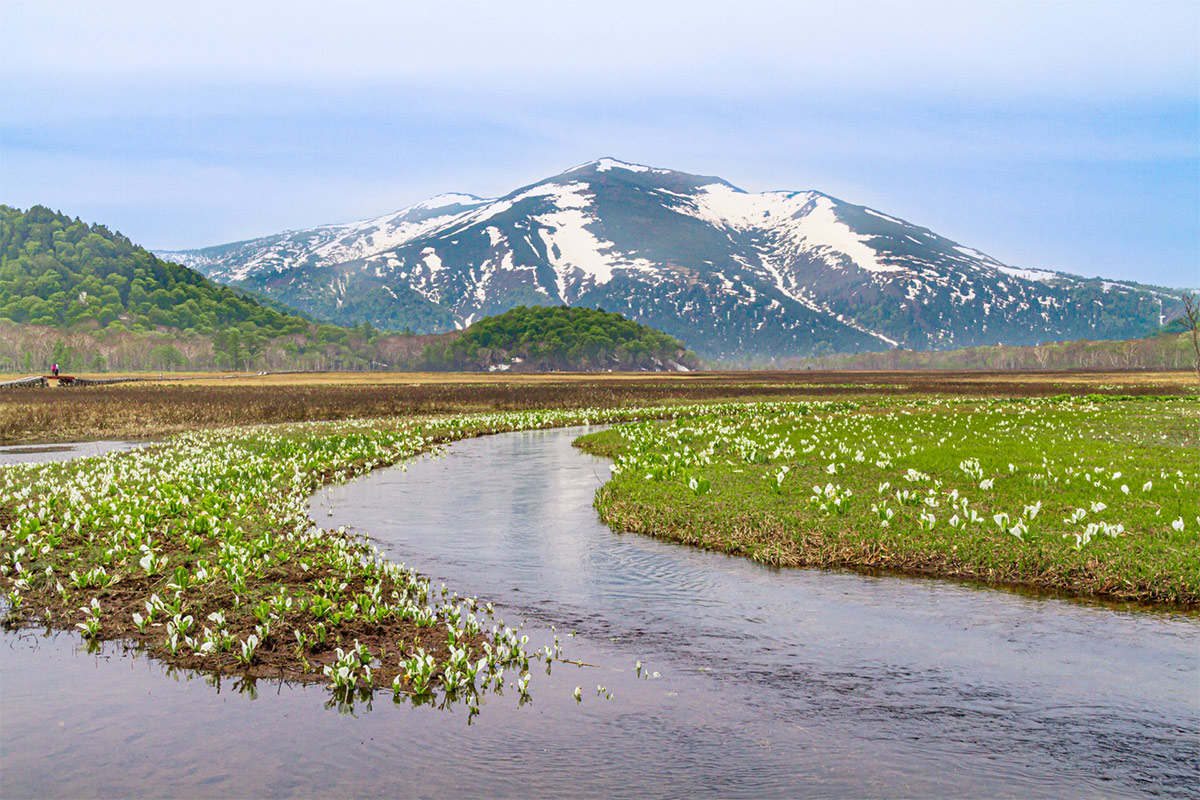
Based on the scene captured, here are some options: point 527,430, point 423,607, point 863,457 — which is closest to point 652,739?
point 423,607

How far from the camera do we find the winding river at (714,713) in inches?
358

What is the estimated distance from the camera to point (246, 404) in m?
69.2

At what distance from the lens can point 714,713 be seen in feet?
34.9

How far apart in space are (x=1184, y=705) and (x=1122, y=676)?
38.3 inches

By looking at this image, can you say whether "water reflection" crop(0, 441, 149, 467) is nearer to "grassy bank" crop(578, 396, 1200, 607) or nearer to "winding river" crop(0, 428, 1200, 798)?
"grassy bank" crop(578, 396, 1200, 607)

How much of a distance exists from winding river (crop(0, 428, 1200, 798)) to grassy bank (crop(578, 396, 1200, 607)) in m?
1.41

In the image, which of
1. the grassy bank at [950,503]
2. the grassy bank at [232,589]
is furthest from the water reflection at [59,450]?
the grassy bank at [950,503]

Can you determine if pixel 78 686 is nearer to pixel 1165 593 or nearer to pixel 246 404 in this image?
pixel 1165 593

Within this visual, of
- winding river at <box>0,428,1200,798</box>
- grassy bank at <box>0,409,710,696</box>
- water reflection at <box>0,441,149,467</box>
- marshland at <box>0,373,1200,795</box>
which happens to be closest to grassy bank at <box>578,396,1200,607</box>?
marshland at <box>0,373,1200,795</box>

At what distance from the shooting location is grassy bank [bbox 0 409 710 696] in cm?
1216

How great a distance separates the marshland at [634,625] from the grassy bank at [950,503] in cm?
9

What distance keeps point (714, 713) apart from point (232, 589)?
839cm

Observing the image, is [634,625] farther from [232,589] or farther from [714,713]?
[232,589]

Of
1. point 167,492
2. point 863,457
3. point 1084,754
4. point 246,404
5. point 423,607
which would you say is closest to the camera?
point 1084,754
